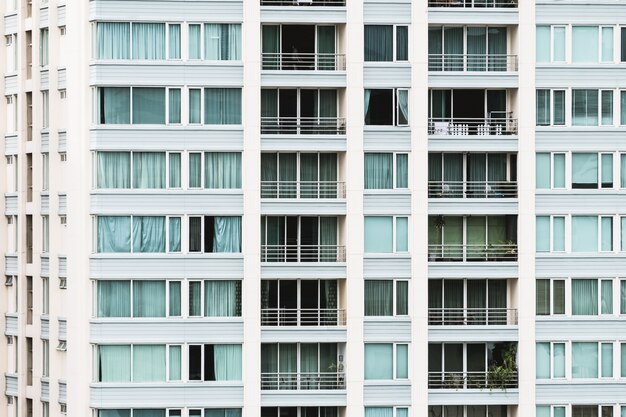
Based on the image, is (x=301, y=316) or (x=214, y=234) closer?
(x=214, y=234)

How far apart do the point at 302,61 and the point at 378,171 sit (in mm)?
5153

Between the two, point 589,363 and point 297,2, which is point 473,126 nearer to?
point 297,2

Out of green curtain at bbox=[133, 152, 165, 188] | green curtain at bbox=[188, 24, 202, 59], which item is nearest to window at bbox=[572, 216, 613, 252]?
green curtain at bbox=[188, 24, 202, 59]

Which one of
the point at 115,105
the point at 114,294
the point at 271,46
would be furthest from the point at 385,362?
the point at 115,105

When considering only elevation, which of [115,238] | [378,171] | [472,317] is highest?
[378,171]

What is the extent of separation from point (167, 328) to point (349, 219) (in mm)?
7966

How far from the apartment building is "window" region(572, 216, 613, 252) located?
86 millimetres

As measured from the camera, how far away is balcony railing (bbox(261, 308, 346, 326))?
2726 inches

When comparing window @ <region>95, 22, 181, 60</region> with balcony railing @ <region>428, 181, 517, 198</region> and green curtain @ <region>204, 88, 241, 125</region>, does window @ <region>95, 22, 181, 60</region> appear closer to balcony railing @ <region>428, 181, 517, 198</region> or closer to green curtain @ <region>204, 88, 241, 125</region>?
green curtain @ <region>204, 88, 241, 125</region>

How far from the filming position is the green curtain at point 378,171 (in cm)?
6924

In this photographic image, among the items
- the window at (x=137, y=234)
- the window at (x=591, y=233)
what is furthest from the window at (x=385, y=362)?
the window at (x=137, y=234)

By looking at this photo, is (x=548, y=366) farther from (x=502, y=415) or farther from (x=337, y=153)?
(x=337, y=153)

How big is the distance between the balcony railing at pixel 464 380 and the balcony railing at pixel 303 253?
579 centimetres

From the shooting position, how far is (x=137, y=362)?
68438mm
